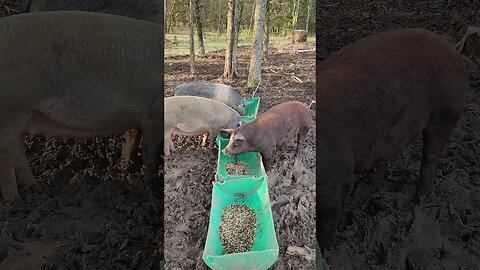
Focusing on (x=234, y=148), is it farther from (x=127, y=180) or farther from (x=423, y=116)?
(x=127, y=180)

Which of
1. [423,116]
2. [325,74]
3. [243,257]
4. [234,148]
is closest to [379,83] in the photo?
[325,74]

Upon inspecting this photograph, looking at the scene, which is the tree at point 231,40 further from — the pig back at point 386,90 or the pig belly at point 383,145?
the pig belly at point 383,145

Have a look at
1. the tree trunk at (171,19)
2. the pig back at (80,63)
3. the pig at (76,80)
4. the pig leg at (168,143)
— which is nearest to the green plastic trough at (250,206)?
the pig leg at (168,143)

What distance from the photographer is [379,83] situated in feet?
5.98

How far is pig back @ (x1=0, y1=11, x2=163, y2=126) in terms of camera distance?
2.06 meters

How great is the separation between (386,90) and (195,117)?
924mm

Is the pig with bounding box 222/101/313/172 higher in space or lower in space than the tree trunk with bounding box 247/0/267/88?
lower

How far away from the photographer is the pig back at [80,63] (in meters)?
2.06

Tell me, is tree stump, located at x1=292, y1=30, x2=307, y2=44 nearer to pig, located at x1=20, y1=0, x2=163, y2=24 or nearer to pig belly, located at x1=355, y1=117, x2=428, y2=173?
pig belly, located at x1=355, y1=117, x2=428, y2=173

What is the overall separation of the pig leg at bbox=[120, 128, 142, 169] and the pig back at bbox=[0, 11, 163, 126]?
0.33 m

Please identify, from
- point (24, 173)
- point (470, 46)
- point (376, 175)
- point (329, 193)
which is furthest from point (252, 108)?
point (470, 46)

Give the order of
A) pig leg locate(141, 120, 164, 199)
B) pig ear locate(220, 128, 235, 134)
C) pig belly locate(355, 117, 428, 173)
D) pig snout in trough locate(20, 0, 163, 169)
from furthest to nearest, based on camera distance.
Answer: pig snout in trough locate(20, 0, 163, 169)
pig leg locate(141, 120, 164, 199)
pig belly locate(355, 117, 428, 173)
pig ear locate(220, 128, 235, 134)

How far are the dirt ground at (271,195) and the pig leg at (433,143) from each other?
1224 millimetres

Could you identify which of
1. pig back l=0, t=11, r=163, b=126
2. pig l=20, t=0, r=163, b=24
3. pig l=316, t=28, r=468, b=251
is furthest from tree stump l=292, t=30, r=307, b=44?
pig l=20, t=0, r=163, b=24
